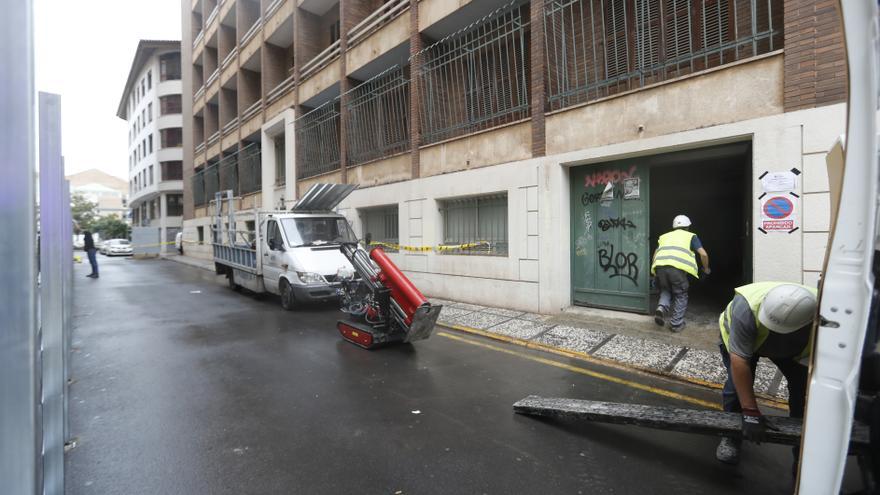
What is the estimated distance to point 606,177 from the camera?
7746 millimetres

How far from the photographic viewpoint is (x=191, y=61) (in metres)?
29.8

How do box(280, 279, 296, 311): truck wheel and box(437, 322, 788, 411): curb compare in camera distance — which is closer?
box(437, 322, 788, 411): curb

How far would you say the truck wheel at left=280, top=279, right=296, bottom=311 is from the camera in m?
9.09

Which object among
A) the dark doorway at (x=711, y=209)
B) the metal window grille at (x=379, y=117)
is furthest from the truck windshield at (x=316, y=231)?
the dark doorway at (x=711, y=209)

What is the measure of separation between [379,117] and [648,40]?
7567 mm

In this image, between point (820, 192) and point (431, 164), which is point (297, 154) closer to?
point (431, 164)

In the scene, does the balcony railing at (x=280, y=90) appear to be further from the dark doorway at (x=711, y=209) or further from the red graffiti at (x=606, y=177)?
the dark doorway at (x=711, y=209)

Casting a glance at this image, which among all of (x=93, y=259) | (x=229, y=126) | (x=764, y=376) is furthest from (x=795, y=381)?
(x=229, y=126)

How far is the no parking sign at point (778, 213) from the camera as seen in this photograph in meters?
5.46

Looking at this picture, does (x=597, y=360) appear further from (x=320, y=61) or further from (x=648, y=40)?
(x=320, y=61)

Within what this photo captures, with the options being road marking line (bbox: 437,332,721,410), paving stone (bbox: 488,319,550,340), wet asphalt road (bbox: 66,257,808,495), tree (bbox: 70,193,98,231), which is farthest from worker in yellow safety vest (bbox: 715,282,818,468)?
tree (bbox: 70,193,98,231)

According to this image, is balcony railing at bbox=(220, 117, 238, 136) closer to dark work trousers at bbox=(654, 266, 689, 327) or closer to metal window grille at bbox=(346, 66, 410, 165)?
metal window grille at bbox=(346, 66, 410, 165)

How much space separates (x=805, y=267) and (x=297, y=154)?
15692 mm

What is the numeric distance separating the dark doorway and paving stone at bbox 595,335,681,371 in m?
3.97
